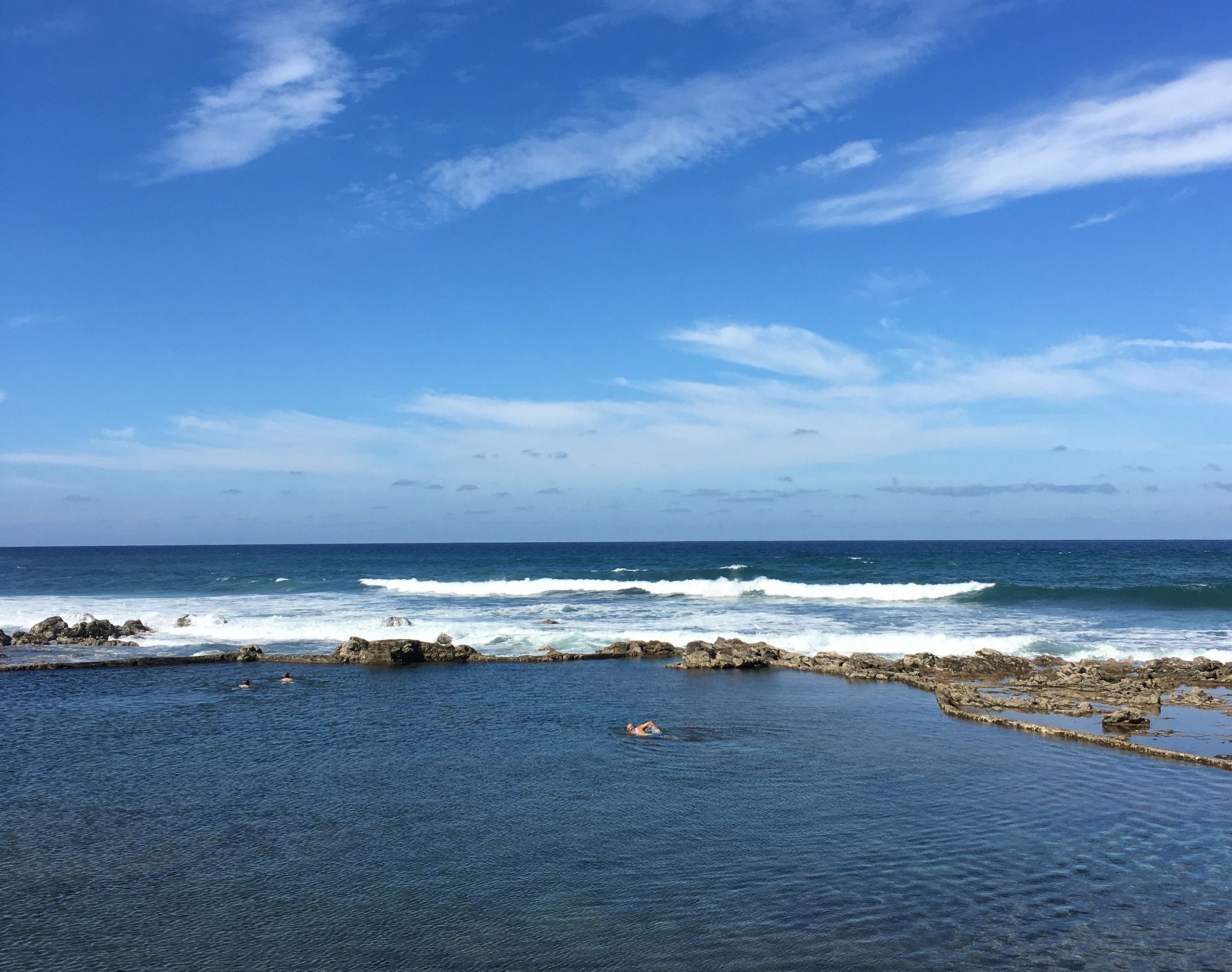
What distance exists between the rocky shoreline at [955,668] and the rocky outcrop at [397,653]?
0.11 feet

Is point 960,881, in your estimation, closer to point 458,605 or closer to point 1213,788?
point 1213,788

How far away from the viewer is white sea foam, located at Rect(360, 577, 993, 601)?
196 ft

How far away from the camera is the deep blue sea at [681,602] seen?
117 feet

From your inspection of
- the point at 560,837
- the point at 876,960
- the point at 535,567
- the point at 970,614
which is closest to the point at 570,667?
the point at 560,837

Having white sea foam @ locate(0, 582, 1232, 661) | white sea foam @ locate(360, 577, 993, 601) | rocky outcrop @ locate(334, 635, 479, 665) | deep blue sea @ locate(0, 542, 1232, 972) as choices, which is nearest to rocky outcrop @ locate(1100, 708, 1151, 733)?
deep blue sea @ locate(0, 542, 1232, 972)

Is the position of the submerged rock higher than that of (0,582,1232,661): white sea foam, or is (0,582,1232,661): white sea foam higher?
the submerged rock

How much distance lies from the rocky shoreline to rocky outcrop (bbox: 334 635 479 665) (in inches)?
1.3

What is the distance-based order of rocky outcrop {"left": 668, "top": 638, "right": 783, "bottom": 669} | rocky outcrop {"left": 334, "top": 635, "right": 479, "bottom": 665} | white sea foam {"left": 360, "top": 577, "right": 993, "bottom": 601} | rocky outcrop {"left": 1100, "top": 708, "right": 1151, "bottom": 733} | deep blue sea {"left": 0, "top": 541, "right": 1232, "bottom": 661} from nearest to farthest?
rocky outcrop {"left": 1100, "top": 708, "right": 1151, "bottom": 733}, rocky outcrop {"left": 668, "top": 638, "right": 783, "bottom": 669}, rocky outcrop {"left": 334, "top": 635, "right": 479, "bottom": 665}, deep blue sea {"left": 0, "top": 541, "right": 1232, "bottom": 661}, white sea foam {"left": 360, "top": 577, "right": 993, "bottom": 601}

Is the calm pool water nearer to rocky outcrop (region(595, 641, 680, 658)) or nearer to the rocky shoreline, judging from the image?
the rocky shoreline

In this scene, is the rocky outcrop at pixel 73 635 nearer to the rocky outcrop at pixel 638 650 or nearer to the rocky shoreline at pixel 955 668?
the rocky shoreline at pixel 955 668

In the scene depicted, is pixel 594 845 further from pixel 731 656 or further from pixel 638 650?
pixel 638 650

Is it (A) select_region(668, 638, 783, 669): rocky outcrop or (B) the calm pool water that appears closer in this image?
(B) the calm pool water

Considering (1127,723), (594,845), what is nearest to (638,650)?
(1127,723)

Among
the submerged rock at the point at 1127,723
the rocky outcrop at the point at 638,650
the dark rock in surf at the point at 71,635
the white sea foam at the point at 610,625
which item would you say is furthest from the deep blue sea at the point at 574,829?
the dark rock in surf at the point at 71,635
